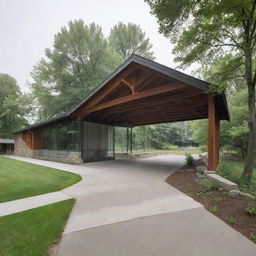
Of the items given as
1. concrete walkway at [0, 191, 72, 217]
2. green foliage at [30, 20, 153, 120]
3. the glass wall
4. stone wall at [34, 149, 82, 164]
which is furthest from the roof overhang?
green foliage at [30, 20, 153, 120]

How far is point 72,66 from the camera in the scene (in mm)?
17391

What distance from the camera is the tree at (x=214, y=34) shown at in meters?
4.83

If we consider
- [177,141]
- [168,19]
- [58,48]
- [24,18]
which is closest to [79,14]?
[58,48]

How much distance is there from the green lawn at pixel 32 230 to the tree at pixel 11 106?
25028 millimetres

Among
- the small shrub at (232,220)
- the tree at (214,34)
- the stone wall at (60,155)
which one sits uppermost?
the tree at (214,34)

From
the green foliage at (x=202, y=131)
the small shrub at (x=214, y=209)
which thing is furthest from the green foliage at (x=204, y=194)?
the green foliage at (x=202, y=131)

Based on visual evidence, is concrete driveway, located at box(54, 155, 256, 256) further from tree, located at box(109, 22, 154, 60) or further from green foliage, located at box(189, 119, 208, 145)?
tree, located at box(109, 22, 154, 60)

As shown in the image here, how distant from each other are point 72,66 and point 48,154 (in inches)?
361

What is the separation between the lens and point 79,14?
627 inches

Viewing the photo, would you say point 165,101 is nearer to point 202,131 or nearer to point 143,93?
point 143,93

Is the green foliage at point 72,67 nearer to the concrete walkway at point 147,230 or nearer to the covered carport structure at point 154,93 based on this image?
the covered carport structure at point 154,93

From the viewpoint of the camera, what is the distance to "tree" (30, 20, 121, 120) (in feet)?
54.3

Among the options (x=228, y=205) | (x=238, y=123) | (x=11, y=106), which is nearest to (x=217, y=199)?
(x=228, y=205)

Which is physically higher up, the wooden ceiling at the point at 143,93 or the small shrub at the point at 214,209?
the wooden ceiling at the point at 143,93
